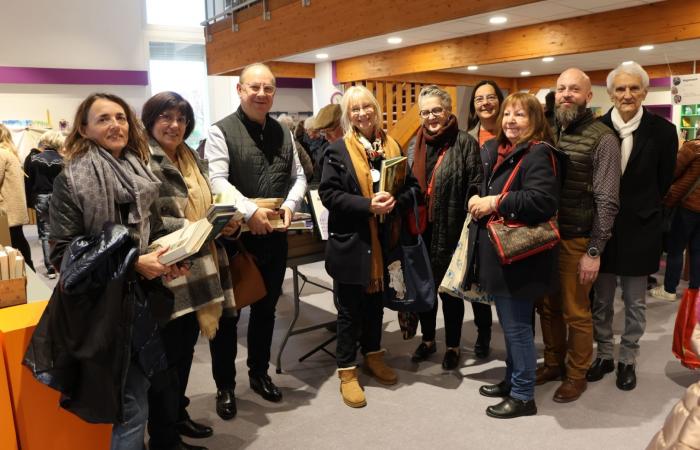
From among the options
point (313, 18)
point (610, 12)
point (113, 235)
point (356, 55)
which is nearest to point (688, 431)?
point (113, 235)

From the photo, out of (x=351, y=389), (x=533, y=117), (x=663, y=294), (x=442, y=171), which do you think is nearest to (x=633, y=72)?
(x=533, y=117)

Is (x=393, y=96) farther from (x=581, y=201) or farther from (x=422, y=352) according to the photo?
(x=581, y=201)

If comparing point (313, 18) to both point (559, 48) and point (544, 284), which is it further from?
point (544, 284)

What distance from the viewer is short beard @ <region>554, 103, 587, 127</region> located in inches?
104

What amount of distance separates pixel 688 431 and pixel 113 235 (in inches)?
67.5

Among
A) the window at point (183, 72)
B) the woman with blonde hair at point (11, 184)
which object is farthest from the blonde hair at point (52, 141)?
the window at point (183, 72)

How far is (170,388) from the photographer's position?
85.0 inches

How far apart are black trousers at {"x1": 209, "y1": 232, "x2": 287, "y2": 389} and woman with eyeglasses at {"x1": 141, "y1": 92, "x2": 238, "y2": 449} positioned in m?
0.30

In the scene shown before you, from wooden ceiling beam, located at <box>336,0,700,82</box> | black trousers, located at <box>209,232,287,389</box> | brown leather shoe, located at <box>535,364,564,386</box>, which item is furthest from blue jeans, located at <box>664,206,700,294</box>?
black trousers, located at <box>209,232,287,389</box>

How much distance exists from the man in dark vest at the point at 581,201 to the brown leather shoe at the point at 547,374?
17 centimetres

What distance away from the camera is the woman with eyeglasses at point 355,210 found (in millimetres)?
2771

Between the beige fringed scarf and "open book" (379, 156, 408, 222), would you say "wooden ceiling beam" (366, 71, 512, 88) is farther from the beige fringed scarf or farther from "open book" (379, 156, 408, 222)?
"open book" (379, 156, 408, 222)

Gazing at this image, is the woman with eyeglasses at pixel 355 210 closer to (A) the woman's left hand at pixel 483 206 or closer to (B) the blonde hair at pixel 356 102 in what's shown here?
(B) the blonde hair at pixel 356 102

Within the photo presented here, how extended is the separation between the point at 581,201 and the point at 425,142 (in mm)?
912
